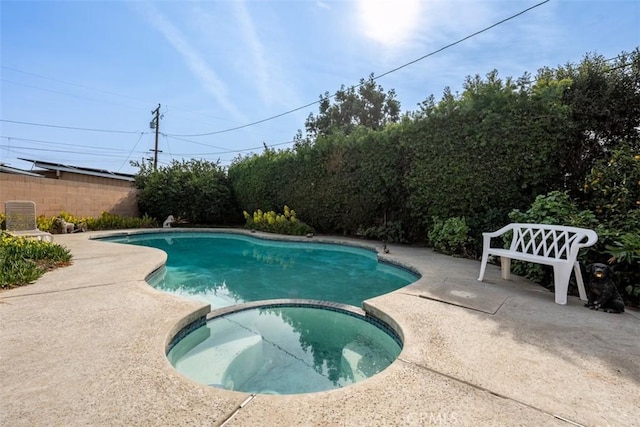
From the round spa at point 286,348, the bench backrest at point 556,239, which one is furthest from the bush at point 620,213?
the round spa at point 286,348

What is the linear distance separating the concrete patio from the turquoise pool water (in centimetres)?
149

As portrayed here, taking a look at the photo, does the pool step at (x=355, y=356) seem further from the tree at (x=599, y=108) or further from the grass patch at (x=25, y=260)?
the tree at (x=599, y=108)

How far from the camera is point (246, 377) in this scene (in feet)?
8.19

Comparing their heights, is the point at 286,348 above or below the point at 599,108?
below

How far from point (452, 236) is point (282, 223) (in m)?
6.23

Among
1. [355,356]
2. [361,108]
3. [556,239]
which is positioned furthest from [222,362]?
[361,108]

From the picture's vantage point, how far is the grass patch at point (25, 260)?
13.2 feet

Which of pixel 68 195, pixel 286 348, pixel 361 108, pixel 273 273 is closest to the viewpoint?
pixel 286 348

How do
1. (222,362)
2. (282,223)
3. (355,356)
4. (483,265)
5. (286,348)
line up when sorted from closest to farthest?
(222,362), (355,356), (286,348), (483,265), (282,223)

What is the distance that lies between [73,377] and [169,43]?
12.3 metres

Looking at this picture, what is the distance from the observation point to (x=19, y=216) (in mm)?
Answer: 7812

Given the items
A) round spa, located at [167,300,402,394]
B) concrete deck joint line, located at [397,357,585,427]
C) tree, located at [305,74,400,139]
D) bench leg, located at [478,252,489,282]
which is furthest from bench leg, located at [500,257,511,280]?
tree, located at [305,74,400,139]

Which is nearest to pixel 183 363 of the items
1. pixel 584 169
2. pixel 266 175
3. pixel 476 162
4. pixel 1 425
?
pixel 1 425

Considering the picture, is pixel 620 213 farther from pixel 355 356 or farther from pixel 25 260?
pixel 25 260
